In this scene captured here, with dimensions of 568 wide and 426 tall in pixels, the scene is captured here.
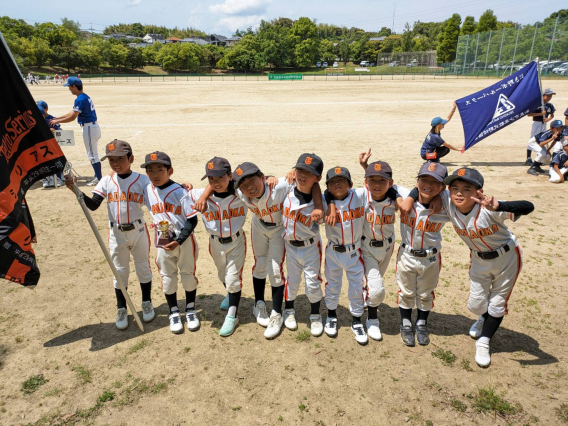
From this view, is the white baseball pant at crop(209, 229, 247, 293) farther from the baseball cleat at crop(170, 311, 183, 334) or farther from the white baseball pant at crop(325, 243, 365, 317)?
the white baseball pant at crop(325, 243, 365, 317)

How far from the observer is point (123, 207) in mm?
4539

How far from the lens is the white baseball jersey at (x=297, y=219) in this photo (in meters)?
4.22

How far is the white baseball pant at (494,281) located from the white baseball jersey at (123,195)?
13.4 feet

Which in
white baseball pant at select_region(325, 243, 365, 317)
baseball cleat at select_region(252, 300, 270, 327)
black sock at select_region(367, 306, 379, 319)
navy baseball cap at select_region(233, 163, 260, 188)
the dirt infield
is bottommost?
the dirt infield

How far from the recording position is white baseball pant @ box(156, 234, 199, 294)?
14.8 feet

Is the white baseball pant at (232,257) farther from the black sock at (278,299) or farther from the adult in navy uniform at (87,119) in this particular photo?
the adult in navy uniform at (87,119)

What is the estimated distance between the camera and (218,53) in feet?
301

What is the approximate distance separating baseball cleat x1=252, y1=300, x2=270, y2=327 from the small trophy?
150 cm

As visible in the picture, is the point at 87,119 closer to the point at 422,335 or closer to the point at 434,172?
the point at 434,172

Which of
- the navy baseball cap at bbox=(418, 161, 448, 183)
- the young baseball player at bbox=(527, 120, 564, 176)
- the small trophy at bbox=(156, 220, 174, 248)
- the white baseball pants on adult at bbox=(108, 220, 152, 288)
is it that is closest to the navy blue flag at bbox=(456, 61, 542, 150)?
the young baseball player at bbox=(527, 120, 564, 176)

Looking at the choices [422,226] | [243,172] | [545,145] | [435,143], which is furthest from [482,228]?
[545,145]

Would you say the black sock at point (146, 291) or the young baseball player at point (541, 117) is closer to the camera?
the black sock at point (146, 291)

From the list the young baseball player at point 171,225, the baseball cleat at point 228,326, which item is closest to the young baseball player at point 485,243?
the baseball cleat at point 228,326

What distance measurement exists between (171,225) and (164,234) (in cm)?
16
